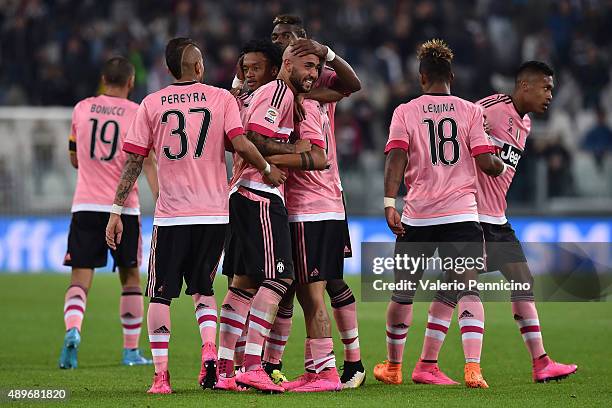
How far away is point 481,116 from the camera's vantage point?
7.95m

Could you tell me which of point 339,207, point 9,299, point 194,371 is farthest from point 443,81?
point 9,299

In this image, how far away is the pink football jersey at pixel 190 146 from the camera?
7359 mm

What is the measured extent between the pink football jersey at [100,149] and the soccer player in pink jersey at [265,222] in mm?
2377

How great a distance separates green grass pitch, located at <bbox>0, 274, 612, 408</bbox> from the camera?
278 inches

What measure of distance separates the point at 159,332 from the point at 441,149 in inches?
88.0

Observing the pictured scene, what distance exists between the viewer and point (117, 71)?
377 inches

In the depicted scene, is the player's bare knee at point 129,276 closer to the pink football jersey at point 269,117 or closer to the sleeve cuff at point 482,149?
the pink football jersey at point 269,117

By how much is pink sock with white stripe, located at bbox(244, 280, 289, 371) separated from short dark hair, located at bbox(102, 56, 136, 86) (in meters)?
2.98

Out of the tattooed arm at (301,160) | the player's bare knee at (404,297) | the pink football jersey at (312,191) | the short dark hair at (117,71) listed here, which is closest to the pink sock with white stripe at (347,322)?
the player's bare knee at (404,297)

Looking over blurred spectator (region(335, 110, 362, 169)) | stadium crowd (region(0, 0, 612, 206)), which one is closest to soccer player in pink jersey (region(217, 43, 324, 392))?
blurred spectator (region(335, 110, 362, 169))

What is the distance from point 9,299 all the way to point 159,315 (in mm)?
8010

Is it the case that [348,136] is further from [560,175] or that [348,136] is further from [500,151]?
[500,151]

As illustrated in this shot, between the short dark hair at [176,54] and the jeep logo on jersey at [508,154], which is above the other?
the short dark hair at [176,54]

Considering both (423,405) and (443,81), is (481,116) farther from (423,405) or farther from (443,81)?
(423,405)
